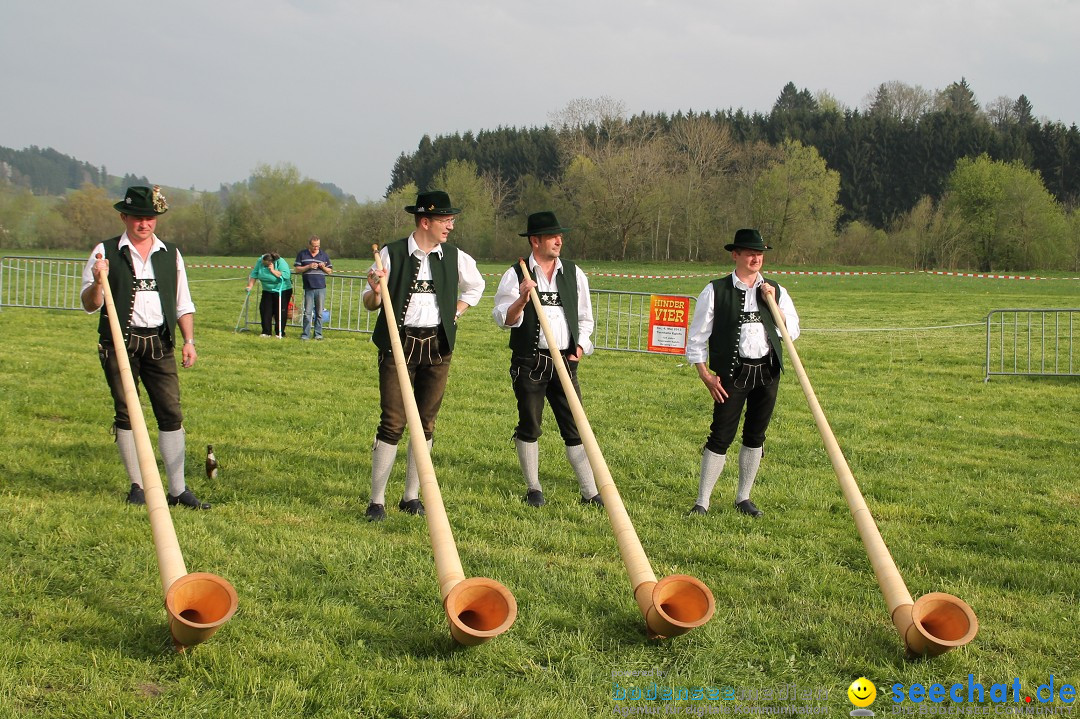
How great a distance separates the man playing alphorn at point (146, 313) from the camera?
6.50 meters

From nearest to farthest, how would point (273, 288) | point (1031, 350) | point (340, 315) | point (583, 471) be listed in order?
point (583, 471), point (1031, 350), point (273, 288), point (340, 315)

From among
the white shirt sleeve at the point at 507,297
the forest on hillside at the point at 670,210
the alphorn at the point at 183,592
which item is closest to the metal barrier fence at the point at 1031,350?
the white shirt sleeve at the point at 507,297

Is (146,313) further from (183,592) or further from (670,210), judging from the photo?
(670,210)

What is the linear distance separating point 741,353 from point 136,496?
4.63 meters

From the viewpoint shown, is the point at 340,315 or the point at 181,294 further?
the point at 340,315

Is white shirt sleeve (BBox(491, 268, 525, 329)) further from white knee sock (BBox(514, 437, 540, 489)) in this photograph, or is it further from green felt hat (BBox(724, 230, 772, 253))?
green felt hat (BBox(724, 230, 772, 253))

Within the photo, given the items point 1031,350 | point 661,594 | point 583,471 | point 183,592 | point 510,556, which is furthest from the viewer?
point 1031,350

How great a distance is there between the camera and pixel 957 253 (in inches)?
2223

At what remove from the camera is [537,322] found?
7.20m

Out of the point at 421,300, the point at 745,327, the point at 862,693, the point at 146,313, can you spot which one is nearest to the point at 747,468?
the point at 745,327

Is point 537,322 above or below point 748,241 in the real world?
below

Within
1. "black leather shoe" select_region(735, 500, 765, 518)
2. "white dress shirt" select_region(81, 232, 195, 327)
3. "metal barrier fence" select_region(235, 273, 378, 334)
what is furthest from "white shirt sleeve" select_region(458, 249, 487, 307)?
"metal barrier fence" select_region(235, 273, 378, 334)

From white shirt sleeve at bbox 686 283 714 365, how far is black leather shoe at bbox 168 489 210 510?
3820 mm

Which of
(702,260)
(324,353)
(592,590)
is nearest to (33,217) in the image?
(702,260)
